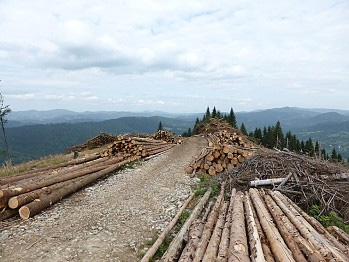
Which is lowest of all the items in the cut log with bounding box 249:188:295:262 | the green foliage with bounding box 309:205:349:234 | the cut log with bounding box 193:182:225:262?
the green foliage with bounding box 309:205:349:234

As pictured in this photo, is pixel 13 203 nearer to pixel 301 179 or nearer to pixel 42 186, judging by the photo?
pixel 42 186

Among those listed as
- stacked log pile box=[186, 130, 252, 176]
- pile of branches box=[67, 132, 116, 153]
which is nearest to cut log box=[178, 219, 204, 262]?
stacked log pile box=[186, 130, 252, 176]

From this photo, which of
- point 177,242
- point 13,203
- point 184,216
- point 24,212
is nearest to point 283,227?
point 177,242

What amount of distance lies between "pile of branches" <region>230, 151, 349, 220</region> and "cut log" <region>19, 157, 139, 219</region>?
570cm

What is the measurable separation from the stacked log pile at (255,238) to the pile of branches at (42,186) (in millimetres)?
4455

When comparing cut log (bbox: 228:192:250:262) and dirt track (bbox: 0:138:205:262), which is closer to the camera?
cut log (bbox: 228:192:250:262)

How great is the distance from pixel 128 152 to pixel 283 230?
12.6 m

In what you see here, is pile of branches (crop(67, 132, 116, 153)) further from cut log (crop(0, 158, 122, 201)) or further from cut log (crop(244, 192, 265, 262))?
cut log (crop(244, 192, 265, 262))

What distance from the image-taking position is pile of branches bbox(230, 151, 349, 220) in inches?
386

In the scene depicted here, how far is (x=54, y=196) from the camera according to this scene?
9.70 m

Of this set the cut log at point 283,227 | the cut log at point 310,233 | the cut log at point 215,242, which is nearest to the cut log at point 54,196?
the cut log at point 215,242

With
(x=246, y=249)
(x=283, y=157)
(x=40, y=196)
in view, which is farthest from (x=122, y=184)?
(x=246, y=249)

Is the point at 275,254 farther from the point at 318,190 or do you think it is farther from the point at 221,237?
the point at 318,190

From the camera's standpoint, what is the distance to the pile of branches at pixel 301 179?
980 centimetres
